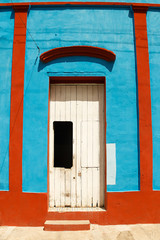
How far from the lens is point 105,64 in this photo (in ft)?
14.0

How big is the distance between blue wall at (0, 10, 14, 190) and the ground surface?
0.89 meters

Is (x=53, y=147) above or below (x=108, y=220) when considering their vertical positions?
above

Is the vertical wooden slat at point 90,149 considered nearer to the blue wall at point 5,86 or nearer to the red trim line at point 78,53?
the red trim line at point 78,53

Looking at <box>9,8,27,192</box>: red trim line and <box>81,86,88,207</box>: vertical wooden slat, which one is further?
<box>81,86,88,207</box>: vertical wooden slat

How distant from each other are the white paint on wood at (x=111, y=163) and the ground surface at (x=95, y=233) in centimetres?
89

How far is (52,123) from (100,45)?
2027 mm

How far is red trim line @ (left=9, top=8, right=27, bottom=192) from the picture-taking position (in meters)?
4.06

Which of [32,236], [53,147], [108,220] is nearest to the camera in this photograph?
[32,236]

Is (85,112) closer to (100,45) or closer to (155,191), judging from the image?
(100,45)

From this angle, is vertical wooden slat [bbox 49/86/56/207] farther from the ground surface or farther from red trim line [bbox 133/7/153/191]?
red trim line [bbox 133/7/153/191]

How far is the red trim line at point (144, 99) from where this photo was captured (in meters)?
4.11

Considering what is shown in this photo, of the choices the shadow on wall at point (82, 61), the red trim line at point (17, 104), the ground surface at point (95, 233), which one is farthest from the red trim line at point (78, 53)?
the ground surface at point (95, 233)

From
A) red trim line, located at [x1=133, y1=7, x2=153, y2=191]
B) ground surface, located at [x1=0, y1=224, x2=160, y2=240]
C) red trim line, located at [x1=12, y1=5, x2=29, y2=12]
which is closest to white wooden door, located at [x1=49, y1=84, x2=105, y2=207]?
ground surface, located at [x1=0, y1=224, x2=160, y2=240]

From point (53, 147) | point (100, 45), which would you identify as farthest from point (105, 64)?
point (53, 147)
